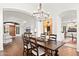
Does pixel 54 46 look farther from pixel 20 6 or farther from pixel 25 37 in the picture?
pixel 20 6

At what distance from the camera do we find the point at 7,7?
6.14 feet

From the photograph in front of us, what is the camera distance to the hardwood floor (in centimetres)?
188

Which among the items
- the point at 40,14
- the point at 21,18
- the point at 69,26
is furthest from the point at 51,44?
the point at 21,18

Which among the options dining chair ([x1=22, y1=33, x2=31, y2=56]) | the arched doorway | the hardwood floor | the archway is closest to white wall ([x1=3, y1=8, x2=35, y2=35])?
the archway

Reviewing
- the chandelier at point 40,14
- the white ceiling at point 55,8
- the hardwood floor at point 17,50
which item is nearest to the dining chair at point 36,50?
the hardwood floor at point 17,50

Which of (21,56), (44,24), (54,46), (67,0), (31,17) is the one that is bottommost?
(21,56)

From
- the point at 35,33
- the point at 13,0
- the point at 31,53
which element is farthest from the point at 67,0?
the point at 31,53

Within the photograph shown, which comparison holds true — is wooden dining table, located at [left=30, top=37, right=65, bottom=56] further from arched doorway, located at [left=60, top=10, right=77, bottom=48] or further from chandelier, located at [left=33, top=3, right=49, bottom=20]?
chandelier, located at [left=33, top=3, right=49, bottom=20]

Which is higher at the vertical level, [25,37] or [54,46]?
[25,37]

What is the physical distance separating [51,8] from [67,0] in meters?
0.34

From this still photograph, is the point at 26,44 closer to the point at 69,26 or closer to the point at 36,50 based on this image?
the point at 36,50

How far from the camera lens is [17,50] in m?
1.92

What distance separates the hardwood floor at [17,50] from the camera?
6.17 ft

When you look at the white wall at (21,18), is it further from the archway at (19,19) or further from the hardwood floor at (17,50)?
the hardwood floor at (17,50)
